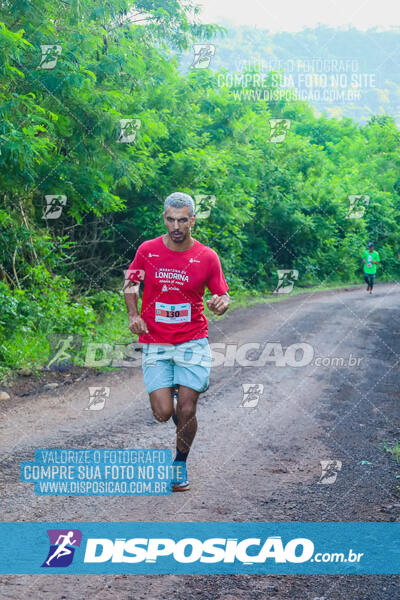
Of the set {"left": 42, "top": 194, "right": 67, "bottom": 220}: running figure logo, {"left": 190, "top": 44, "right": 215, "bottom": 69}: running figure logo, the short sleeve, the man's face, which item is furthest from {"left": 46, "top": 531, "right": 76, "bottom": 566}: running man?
{"left": 190, "top": 44, "right": 215, "bottom": 69}: running figure logo

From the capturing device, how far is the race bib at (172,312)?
4.88 meters

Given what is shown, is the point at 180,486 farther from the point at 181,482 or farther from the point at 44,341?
the point at 44,341

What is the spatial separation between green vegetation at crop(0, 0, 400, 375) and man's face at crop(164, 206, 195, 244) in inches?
191

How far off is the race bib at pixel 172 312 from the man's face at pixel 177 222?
49cm

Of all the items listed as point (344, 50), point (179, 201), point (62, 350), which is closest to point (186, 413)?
point (179, 201)

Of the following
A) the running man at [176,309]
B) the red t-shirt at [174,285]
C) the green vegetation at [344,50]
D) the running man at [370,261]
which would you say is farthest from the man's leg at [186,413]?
the green vegetation at [344,50]

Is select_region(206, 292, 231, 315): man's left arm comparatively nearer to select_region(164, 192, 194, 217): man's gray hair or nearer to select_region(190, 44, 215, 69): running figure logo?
select_region(164, 192, 194, 217): man's gray hair

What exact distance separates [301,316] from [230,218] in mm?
4851

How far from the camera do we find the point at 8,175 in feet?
32.1

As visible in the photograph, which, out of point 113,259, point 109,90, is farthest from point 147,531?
point 113,259

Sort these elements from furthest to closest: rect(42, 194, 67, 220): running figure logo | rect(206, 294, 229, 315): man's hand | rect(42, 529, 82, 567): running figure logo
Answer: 1. rect(42, 194, 67, 220): running figure logo
2. rect(206, 294, 229, 315): man's hand
3. rect(42, 529, 82, 567): running figure logo

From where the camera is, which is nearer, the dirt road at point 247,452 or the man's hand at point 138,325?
the dirt road at point 247,452

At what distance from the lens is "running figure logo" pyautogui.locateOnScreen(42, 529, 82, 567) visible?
378 cm

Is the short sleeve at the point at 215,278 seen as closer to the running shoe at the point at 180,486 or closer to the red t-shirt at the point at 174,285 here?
the red t-shirt at the point at 174,285
